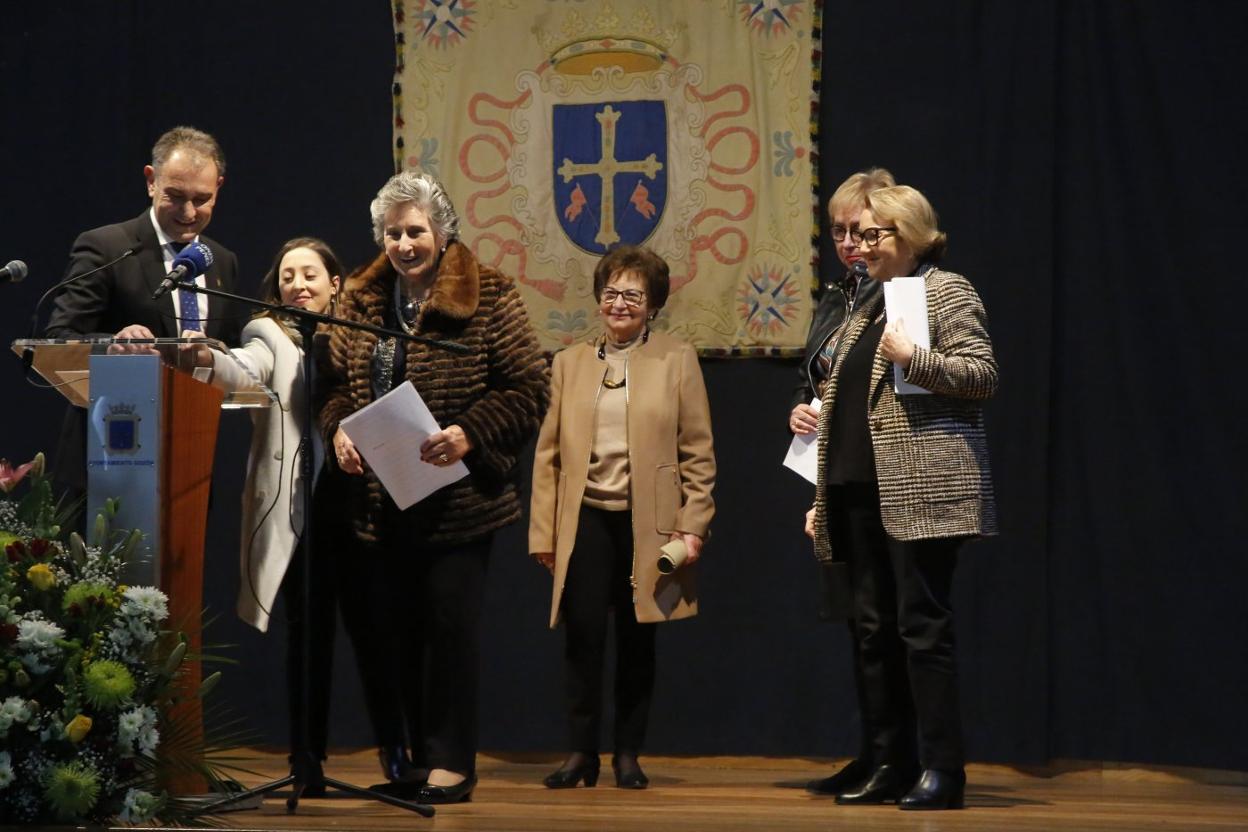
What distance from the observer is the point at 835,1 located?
5215 mm

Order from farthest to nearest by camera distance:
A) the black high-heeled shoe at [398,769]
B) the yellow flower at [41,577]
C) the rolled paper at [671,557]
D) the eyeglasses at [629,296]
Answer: the eyeglasses at [629,296]
the rolled paper at [671,557]
the black high-heeled shoe at [398,769]
the yellow flower at [41,577]

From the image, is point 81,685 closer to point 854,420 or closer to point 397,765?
point 397,765

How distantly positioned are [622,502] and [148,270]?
1.35 m

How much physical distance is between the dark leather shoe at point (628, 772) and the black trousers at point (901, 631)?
0.64 metres

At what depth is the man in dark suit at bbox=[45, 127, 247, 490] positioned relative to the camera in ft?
12.4

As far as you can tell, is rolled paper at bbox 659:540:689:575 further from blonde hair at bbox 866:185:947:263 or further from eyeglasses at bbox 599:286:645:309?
blonde hair at bbox 866:185:947:263

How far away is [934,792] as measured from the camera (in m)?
3.58

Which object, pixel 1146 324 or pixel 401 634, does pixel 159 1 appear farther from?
pixel 1146 324

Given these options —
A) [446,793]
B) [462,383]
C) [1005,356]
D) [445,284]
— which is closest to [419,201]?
[445,284]

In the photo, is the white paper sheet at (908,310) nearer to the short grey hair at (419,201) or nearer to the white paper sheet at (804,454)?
the white paper sheet at (804,454)

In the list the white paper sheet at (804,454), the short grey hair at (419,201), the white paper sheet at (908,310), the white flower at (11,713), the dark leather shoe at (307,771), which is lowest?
the dark leather shoe at (307,771)

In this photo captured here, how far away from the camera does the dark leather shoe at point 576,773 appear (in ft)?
13.8

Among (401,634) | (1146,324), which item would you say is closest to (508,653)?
(401,634)

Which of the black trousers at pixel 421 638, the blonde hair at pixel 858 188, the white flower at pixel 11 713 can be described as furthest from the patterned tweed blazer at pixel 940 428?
the white flower at pixel 11 713
